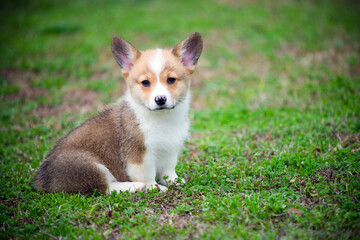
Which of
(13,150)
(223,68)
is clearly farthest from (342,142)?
(13,150)

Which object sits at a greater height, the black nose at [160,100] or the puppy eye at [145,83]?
the puppy eye at [145,83]

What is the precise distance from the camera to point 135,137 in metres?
4.12

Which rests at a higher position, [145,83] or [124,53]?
[124,53]

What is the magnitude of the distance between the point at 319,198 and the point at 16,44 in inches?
420

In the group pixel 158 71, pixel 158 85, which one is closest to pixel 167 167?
pixel 158 85

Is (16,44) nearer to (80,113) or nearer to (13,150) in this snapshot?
(80,113)

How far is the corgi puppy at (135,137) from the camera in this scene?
4.02m

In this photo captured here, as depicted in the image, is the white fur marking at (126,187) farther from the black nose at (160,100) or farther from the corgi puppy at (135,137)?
the black nose at (160,100)

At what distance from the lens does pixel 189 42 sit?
4.28 m

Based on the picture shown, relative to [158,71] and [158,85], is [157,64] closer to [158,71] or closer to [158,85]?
[158,71]

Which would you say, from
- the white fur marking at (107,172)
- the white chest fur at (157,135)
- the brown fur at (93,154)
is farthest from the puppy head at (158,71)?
the white fur marking at (107,172)

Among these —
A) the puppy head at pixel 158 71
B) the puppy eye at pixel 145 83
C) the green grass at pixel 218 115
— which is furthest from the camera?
the puppy eye at pixel 145 83

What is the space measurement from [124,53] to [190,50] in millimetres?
913

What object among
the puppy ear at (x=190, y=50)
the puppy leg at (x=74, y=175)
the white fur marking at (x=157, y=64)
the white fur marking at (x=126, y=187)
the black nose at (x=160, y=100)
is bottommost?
the white fur marking at (x=126, y=187)
